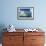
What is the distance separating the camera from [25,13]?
14.3 feet

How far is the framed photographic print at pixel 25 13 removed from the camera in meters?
4.31

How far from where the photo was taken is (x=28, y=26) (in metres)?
4.38

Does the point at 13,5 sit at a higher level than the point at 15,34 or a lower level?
higher

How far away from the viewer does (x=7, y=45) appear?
386cm

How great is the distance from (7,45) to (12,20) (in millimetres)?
908

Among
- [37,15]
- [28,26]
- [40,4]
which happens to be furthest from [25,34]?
[40,4]

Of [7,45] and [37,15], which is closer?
[7,45]

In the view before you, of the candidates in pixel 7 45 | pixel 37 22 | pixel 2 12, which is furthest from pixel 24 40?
pixel 2 12

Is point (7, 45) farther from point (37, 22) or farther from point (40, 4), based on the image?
point (40, 4)

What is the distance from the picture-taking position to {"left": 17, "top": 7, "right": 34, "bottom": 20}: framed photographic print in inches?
170

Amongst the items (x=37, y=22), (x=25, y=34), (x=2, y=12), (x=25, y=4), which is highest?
(x=25, y=4)

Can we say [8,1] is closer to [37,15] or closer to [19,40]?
[37,15]

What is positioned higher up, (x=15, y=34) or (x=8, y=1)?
(x=8, y=1)

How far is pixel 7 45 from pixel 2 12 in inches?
45.1
